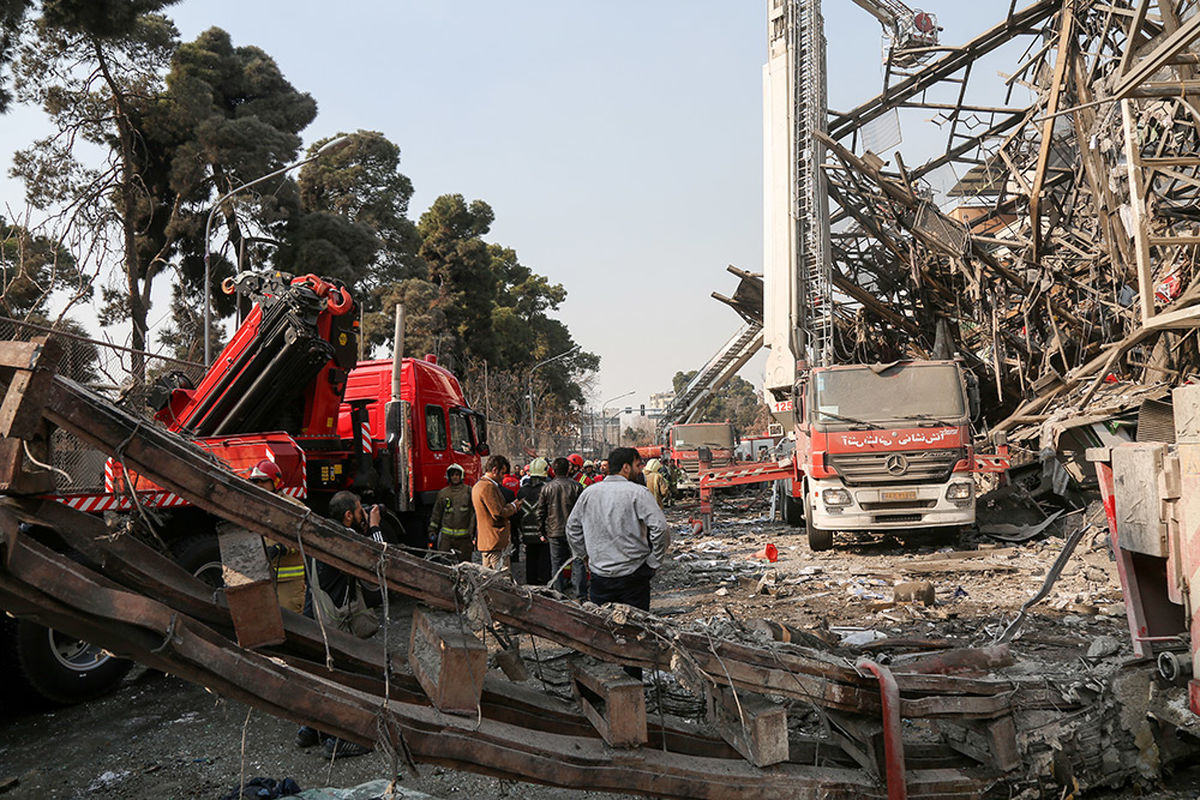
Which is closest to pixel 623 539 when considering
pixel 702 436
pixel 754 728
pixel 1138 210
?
pixel 754 728

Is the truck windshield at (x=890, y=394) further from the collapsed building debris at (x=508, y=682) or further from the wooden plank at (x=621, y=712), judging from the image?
the wooden plank at (x=621, y=712)

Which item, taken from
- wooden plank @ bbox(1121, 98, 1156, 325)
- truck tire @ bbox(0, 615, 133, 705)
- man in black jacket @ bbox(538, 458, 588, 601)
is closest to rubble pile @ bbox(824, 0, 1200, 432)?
wooden plank @ bbox(1121, 98, 1156, 325)

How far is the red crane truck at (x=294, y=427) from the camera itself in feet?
18.4

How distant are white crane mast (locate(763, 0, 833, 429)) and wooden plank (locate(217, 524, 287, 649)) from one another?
62.5 feet

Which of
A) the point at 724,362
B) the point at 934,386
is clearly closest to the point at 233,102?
the point at 724,362

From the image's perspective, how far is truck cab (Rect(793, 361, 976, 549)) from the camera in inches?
416

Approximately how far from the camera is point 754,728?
3.15m

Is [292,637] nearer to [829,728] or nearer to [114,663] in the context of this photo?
[829,728]

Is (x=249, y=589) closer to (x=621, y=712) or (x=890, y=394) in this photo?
(x=621, y=712)

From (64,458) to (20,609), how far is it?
7.28 meters

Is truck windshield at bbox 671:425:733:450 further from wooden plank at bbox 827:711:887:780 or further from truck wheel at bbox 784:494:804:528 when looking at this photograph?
wooden plank at bbox 827:711:887:780

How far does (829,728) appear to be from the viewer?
11.5 ft

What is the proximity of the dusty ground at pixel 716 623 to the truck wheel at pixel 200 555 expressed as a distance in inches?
33.8

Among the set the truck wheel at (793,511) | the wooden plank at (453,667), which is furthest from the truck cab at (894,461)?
the wooden plank at (453,667)
